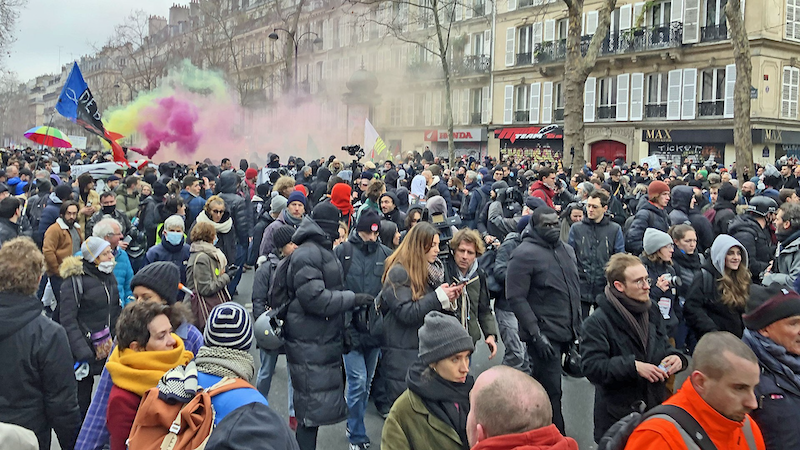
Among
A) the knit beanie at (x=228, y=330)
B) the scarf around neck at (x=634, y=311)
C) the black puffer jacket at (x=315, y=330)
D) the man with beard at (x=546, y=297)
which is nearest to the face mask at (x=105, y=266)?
the black puffer jacket at (x=315, y=330)

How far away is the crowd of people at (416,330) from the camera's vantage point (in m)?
2.33

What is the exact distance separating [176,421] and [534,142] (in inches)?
1248

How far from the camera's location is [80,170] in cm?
1559

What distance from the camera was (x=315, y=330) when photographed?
4.11 meters

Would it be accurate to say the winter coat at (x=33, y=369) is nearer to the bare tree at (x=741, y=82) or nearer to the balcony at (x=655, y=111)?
the bare tree at (x=741, y=82)

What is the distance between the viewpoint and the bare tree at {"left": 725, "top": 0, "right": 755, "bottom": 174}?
48.0 ft

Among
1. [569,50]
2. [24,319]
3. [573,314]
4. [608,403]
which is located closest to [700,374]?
[608,403]

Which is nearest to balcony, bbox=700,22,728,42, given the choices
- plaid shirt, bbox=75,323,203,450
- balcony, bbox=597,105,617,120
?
balcony, bbox=597,105,617,120

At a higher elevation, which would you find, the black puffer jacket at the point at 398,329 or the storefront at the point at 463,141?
the storefront at the point at 463,141

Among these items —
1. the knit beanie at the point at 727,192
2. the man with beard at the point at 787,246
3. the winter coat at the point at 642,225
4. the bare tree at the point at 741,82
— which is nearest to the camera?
the man with beard at the point at 787,246

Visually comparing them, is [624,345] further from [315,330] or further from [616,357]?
[315,330]

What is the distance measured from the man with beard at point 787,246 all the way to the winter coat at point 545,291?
1732 mm

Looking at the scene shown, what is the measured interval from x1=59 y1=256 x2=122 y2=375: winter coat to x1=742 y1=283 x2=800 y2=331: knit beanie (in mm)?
3564

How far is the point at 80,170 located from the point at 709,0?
23442mm
